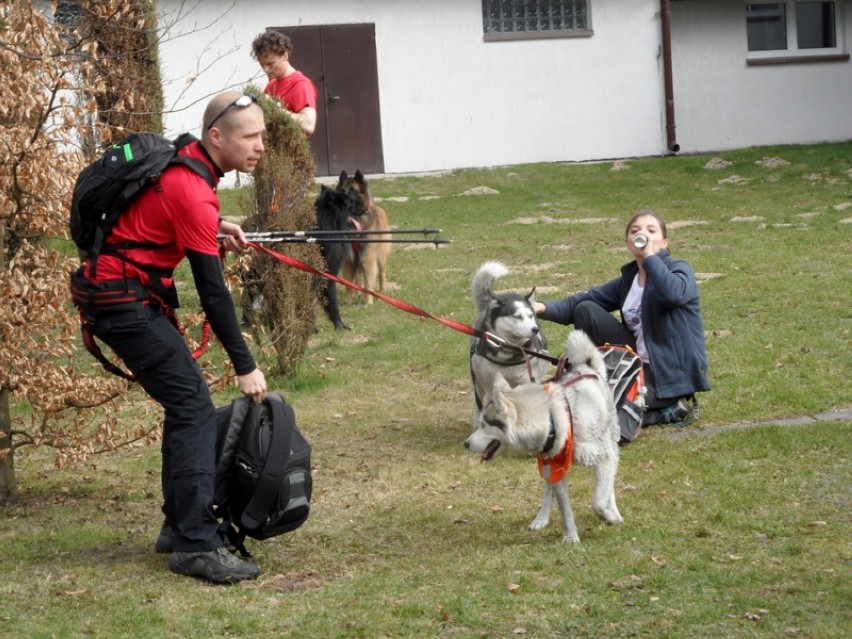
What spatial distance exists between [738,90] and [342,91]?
7939 millimetres

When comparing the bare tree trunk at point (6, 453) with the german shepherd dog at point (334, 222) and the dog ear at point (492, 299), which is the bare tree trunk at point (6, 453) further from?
the german shepherd dog at point (334, 222)

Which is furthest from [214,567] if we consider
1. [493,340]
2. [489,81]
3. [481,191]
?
[489,81]

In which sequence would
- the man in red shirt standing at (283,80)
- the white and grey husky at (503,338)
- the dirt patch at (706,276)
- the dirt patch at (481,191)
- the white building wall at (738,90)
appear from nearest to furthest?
the white and grey husky at (503,338)
the man in red shirt standing at (283,80)
the dirt patch at (706,276)
the dirt patch at (481,191)
the white building wall at (738,90)

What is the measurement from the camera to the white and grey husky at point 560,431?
17.4ft

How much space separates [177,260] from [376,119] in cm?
1647

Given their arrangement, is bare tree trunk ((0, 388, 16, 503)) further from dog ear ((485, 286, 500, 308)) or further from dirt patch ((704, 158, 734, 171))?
dirt patch ((704, 158, 734, 171))

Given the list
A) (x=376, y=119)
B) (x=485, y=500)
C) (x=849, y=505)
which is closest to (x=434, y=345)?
(x=485, y=500)

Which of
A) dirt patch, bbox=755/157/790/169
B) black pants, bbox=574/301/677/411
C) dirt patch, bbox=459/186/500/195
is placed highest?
dirt patch, bbox=755/157/790/169

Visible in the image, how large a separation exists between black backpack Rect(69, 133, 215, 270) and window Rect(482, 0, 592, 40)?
56.6 ft

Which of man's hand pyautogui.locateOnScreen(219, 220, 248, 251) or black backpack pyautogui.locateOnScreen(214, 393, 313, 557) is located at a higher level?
man's hand pyautogui.locateOnScreen(219, 220, 248, 251)

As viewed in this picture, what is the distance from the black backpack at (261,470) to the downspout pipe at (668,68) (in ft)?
59.2

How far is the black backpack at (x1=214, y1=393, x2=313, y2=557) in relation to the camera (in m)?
5.14

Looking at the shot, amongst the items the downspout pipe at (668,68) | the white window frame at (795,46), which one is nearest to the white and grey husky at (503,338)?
the downspout pipe at (668,68)

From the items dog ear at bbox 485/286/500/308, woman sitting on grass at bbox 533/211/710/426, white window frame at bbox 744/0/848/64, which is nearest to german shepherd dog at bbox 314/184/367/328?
dog ear at bbox 485/286/500/308
